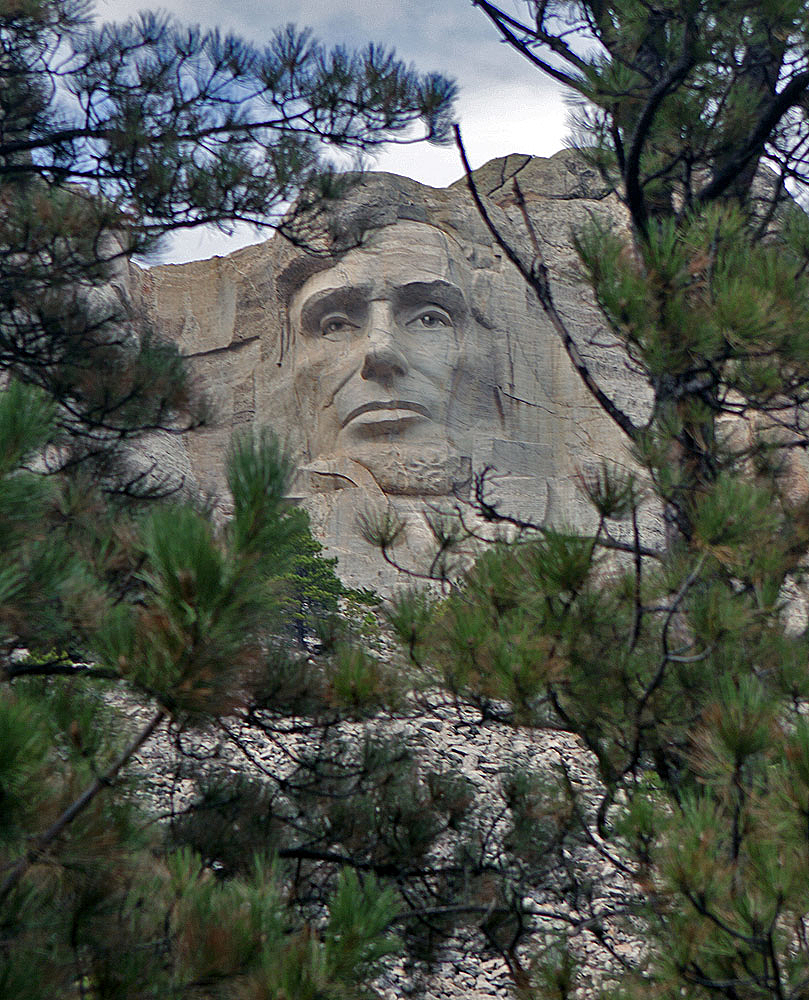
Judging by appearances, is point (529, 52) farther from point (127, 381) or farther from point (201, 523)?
point (201, 523)

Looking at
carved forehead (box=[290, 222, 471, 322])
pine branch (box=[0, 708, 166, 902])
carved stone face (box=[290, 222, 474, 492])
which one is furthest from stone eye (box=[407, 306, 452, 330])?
pine branch (box=[0, 708, 166, 902])

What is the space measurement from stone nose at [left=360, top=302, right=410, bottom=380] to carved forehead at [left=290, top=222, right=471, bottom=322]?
0.87ft

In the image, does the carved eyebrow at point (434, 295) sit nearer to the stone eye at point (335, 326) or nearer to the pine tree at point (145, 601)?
the stone eye at point (335, 326)

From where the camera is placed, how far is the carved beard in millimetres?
10641

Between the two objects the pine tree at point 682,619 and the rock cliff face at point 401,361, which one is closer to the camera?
the pine tree at point 682,619

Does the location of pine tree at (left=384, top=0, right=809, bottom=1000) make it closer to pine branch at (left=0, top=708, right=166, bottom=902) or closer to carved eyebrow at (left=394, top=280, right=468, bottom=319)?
pine branch at (left=0, top=708, right=166, bottom=902)

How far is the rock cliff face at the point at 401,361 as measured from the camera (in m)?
10.8

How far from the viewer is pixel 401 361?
1091 cm

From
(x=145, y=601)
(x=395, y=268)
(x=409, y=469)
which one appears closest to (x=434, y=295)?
(x=395, y=268)

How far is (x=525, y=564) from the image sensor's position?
3.05 meters

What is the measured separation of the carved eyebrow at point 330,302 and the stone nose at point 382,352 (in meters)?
0.20

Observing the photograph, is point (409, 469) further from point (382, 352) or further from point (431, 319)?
point (431, 319)

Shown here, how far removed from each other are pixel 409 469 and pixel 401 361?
0.94 metres

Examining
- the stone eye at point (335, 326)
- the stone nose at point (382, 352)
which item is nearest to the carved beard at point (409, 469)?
the stone nose at point (382, 352)
